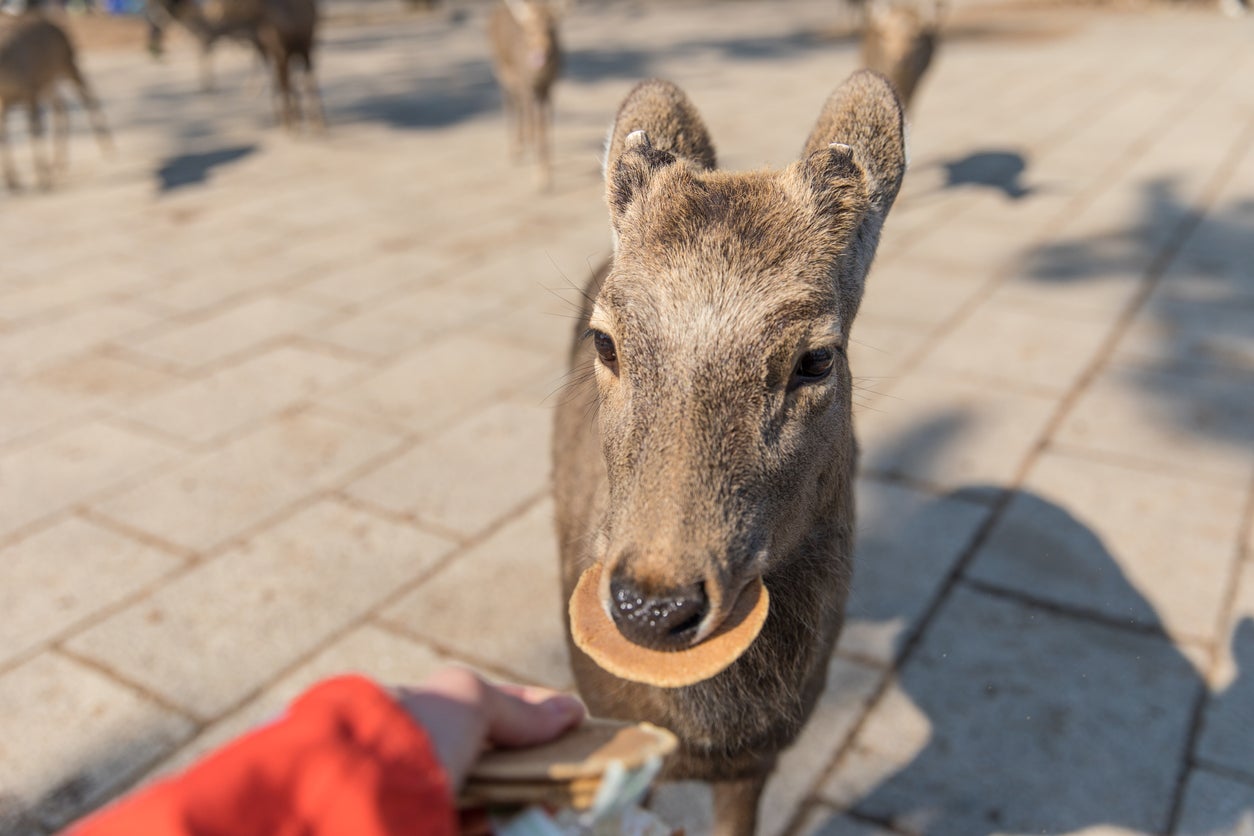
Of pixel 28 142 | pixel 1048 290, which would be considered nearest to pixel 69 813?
pixel 1048 290

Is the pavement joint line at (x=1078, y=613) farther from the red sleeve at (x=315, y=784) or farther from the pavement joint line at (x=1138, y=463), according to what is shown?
the red sleeve at (x=315, y=784)

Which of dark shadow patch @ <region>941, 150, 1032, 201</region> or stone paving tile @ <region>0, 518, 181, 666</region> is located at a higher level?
dark shadow patch @ <region>941, 150, 1032, 201</region>

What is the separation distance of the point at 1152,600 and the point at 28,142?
13.6 metres

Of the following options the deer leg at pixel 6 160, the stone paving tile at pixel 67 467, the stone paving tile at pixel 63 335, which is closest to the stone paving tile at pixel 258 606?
the stone paving tile at pixel 67 467

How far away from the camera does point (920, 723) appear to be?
3.63m

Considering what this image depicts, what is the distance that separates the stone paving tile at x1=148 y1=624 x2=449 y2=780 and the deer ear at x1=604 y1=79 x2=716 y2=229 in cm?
202

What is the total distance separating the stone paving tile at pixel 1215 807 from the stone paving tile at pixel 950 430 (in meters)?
2.00

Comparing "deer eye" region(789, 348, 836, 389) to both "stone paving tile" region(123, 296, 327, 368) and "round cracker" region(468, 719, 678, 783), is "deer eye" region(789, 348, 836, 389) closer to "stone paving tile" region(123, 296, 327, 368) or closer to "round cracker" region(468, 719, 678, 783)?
"round cracker" region(468, 719, 678, 783)

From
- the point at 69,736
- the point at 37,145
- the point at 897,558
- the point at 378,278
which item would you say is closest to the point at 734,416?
the point at 897,558

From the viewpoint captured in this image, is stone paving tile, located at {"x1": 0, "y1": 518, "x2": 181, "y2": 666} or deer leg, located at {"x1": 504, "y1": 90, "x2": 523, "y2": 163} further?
deer leg, located at {"x1": 504, "y1": 90, "x2": 523, "y2": 163}

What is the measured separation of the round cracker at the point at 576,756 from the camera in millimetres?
1378

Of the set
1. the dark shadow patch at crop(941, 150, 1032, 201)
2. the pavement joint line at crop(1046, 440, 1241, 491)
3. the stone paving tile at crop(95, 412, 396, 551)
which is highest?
the dark shadow patch at crop(941, 150, 1032, 201)

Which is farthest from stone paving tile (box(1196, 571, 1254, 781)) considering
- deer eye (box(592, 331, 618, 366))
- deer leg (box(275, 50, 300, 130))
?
deer leg (box(275, 50, 300, 130))

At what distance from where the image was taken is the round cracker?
1378 mm
